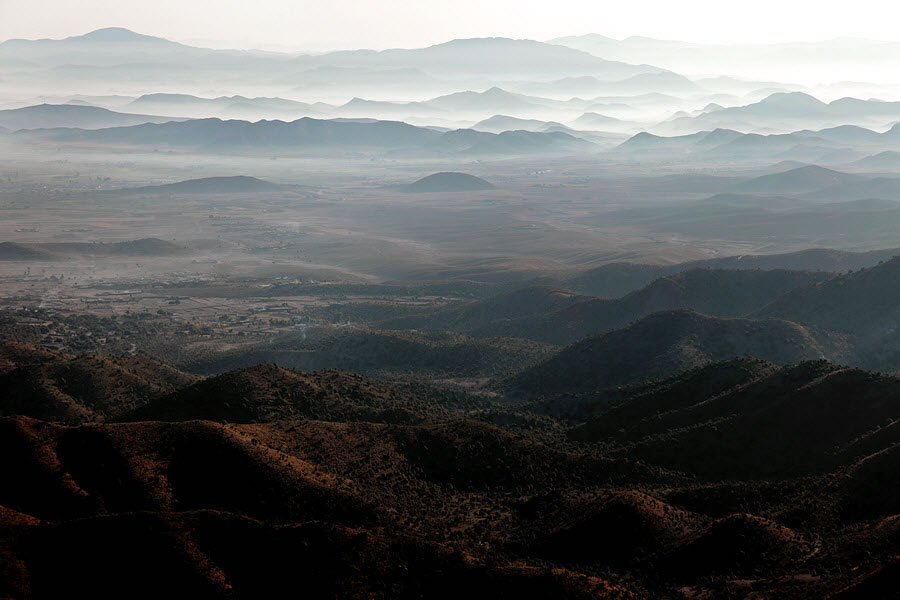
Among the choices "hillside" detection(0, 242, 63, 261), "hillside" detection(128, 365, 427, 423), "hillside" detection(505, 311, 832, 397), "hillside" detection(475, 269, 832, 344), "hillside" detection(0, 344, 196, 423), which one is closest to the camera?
"hillside" detection(128, 365, 427, 423)

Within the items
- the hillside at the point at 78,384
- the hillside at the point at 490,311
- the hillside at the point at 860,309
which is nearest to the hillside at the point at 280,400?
the hillside at the point at 78,384

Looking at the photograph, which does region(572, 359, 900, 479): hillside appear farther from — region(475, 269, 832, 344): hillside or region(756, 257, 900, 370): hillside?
region(475, 269, 832, 344): hillside

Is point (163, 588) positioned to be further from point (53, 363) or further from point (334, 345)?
point (334, 345)

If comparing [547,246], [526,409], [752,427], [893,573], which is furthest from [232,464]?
[547,246]

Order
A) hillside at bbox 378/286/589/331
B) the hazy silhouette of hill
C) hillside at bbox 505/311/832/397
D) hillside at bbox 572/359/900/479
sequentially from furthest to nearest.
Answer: the hazy silhouette of hill < hillside at bbox 378/286/589/331 < hillside at bbox 505/311/832/397 < hillside at bbox 572/359/900/479

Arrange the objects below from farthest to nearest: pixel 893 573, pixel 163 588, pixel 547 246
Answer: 1. pixel 547 246
2. pixel 163 588
3. pixel 893 573

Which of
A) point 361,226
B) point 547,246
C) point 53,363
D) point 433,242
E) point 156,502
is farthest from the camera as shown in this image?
point 361,226

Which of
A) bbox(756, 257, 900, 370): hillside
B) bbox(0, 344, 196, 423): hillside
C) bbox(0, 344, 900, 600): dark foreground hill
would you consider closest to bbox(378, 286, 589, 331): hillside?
bbox(756, 257, 900, 370): hillside
